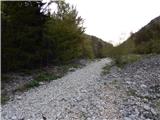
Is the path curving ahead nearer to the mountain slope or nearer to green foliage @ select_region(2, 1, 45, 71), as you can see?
green foliage @ select_region(2, 1, 45, 71)

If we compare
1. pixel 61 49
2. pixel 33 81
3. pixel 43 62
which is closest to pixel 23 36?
pixel 33 81

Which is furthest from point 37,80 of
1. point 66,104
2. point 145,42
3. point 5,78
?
point 145,42

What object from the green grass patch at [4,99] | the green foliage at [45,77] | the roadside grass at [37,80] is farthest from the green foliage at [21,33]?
the green grass patch at [4,99]

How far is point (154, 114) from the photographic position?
10805mm

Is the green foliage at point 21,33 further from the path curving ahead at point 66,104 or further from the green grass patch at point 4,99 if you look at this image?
the path curving ahead at point 66,104

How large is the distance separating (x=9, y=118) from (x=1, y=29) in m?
9.37

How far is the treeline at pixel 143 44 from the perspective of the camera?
27.8 meters

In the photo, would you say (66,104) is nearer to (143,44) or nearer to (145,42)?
(143,44)

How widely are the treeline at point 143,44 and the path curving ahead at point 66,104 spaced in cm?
1259

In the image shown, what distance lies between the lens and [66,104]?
11.8 meters

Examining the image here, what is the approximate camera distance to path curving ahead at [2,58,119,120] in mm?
10531

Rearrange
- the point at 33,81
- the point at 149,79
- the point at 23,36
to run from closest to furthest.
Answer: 1. the point at 149,79
2. the point at 33,81
3. the point at 23,36

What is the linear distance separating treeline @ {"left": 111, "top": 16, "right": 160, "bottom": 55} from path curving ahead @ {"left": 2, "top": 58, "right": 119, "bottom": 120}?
41.3ft

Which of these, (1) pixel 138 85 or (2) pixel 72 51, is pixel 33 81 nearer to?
(1) pixel 138 85
